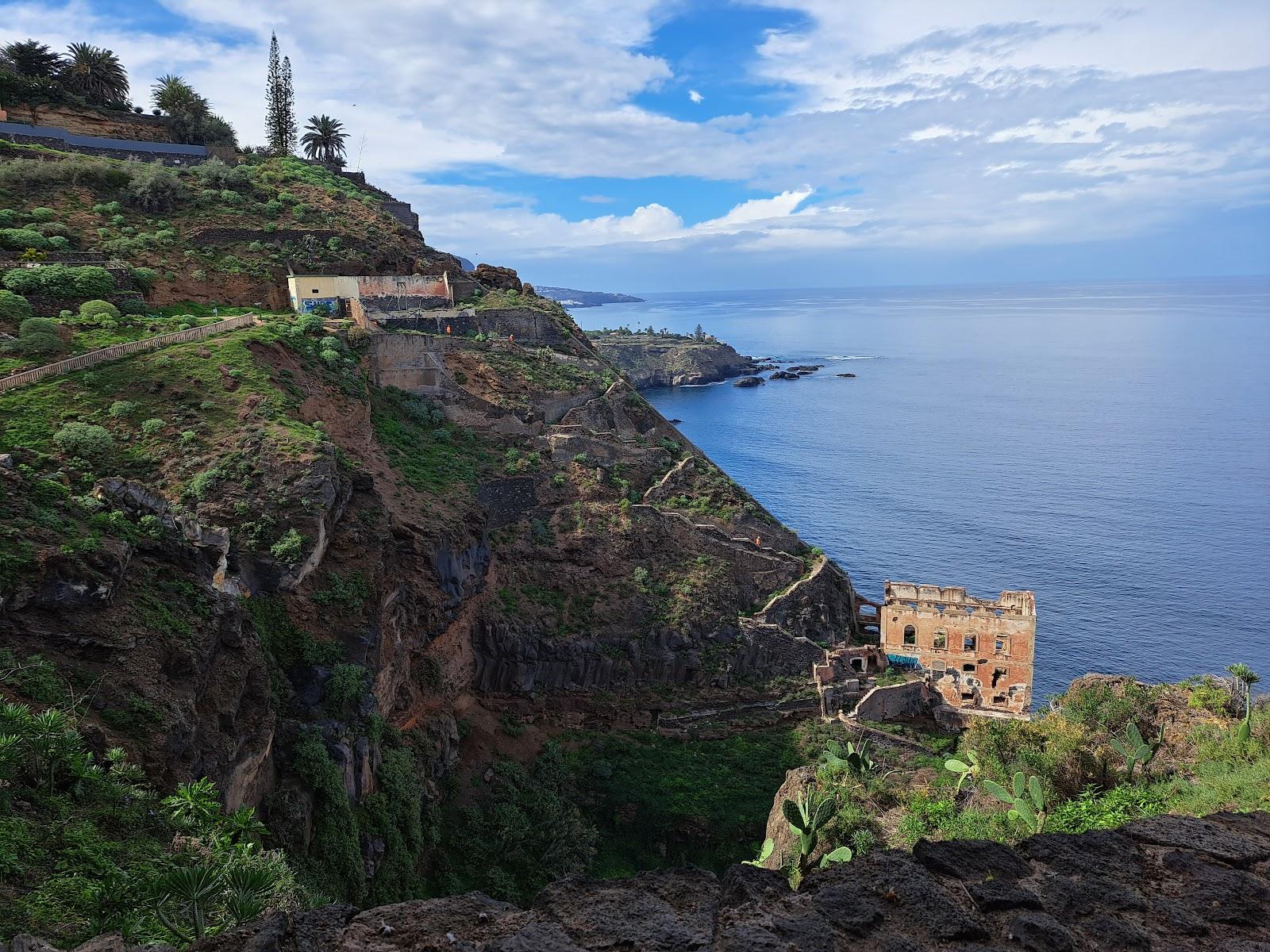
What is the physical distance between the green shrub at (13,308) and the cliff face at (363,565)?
5700 millimetres

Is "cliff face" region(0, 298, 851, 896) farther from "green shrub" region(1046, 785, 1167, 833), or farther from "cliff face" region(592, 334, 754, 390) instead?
→ "cliff face" region(592, 334, 754, 390)

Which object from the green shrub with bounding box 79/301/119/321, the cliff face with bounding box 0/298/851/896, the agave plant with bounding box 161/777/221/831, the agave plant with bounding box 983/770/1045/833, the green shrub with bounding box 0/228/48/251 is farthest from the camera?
the green shrub with bounding box 0/228/48/251

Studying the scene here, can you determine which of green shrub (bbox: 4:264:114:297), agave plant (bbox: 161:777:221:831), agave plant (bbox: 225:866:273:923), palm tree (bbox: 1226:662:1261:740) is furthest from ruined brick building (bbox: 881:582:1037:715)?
green shrub (bbox: 4:264:114:297)

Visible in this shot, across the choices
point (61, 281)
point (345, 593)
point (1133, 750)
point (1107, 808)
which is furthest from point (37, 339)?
point (1133, 750)

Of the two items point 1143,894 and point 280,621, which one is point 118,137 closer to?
point 280,621

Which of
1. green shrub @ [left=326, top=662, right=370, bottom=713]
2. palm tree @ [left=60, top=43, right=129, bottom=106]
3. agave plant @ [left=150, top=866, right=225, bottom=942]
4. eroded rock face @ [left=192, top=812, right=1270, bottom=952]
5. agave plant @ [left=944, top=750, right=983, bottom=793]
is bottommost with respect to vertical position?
agave plant @ [left=944, top=750, right=983, bottom=793]

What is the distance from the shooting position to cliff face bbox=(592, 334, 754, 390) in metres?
162

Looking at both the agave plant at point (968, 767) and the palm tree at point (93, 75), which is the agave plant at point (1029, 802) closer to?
the agave plant at point (968, 767)

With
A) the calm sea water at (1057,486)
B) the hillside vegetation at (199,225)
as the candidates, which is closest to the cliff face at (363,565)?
the hillside vegetation at (199,225)

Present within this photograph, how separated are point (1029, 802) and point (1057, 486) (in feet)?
249

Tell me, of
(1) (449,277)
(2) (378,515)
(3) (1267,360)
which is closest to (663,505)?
(2) (378,515)

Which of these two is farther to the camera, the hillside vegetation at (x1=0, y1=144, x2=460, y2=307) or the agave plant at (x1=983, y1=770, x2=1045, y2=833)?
the hillside vegetation at (x1=0, y1=144, x2=460, y2=307)

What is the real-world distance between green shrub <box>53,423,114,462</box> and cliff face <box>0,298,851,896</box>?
0.35 ft

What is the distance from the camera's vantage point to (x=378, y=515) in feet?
107
